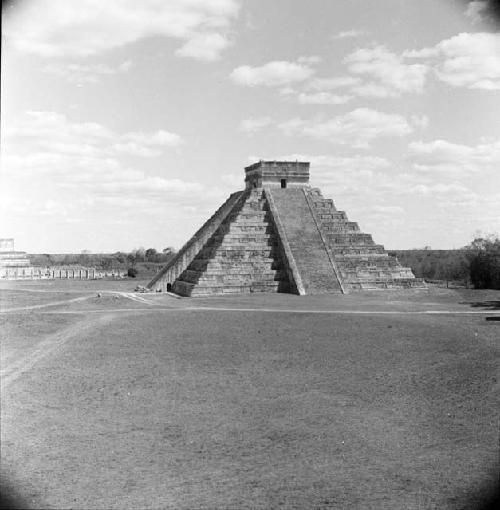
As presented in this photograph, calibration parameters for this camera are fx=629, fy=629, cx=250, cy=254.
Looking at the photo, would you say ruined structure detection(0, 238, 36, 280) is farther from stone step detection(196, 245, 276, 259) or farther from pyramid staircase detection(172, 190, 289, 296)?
→ stone step detection(196, 245, 276, 259)

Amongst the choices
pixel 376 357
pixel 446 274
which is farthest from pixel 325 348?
pixel 446 274

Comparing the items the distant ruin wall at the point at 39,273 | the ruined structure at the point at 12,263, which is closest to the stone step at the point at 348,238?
the distant ruin wall at the point at 39,273

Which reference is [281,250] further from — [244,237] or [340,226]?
[340,226]

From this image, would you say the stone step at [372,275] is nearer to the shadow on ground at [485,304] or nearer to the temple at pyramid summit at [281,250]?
the temple at pyramid summit at [281,250]

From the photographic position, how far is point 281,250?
1033 inches

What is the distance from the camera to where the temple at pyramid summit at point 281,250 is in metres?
24.7

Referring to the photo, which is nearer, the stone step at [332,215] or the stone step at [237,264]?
the stone step at [237,264]

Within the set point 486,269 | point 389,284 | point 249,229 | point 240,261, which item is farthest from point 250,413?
point 486,269

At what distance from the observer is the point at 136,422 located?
8477mm

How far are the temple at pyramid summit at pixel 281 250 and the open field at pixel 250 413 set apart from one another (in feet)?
27.1

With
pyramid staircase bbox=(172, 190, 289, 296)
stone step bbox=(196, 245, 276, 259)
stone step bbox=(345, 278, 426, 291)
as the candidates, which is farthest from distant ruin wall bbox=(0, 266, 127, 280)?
stone step bbox=(345, 278, 426, 291)

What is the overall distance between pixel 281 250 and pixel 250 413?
17.6m

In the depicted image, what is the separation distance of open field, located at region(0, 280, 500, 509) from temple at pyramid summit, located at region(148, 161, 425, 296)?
27.1ft

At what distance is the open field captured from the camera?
6.54m
